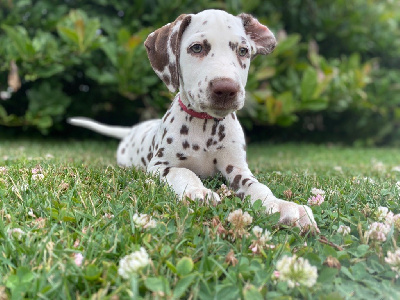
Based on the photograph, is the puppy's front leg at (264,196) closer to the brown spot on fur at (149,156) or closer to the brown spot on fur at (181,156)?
the brown spot on fur at (181,156)

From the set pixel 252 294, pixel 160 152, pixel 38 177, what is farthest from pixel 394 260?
pixel 38 177

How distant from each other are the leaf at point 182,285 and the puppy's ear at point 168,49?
187 centimetres

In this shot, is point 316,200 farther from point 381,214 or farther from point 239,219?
point 239,219

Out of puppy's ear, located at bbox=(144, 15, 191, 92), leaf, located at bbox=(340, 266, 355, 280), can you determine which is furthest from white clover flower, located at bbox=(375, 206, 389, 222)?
puppy's ear, located at bbox=(144, 15, 191, 92)

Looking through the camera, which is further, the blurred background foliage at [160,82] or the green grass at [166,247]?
the blurred background foliage at [160,82]

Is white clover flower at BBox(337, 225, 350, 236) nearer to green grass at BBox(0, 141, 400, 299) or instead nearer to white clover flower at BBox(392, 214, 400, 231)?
green grass at BBox(0, 141, 400, 299)

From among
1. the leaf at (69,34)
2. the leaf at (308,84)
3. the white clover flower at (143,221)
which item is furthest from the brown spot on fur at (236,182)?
the leaf at (308,84)

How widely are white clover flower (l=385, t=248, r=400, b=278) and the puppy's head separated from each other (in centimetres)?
136

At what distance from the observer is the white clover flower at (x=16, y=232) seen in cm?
191

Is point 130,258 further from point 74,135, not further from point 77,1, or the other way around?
point 74,135

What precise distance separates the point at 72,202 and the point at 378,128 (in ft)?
30.2

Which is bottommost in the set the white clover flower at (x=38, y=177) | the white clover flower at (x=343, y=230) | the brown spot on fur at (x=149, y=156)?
the white clover flower at (x=38, y=177)

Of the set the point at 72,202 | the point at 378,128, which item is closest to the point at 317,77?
the point at 378,128

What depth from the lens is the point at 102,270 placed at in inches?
64.6
